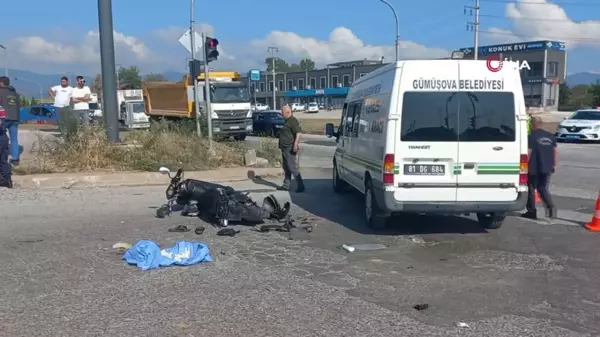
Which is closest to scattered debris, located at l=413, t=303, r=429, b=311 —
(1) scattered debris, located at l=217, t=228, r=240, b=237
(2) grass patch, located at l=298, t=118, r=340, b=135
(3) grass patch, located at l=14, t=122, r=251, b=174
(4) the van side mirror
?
(1) scattered debris, located at l=217, t=228, r=240, b=237

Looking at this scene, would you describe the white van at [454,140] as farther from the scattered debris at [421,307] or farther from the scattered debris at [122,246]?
the scattered debris at [122,246]

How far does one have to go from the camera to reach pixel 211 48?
15.0 metres

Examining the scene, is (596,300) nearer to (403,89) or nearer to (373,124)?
(403,89)

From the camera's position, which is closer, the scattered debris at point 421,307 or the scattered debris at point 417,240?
the scattered debris at point 421,307

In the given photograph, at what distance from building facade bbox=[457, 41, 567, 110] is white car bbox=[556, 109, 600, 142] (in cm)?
6343

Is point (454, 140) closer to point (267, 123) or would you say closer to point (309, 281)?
point (309, 281)

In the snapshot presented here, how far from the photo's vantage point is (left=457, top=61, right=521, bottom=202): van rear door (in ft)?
24.6

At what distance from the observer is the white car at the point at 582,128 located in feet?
83.4

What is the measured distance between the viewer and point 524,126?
750 centimetres

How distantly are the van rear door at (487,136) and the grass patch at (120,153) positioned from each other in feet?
25.0

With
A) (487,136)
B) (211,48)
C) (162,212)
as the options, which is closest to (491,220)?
(487,136)

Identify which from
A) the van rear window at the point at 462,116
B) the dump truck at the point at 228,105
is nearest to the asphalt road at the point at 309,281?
the van rear window at the point at 462,116

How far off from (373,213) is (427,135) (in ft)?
4.60

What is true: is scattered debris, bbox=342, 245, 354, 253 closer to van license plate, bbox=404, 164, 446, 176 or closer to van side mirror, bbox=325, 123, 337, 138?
van license plate, bbox=404, 164, 446, 176
